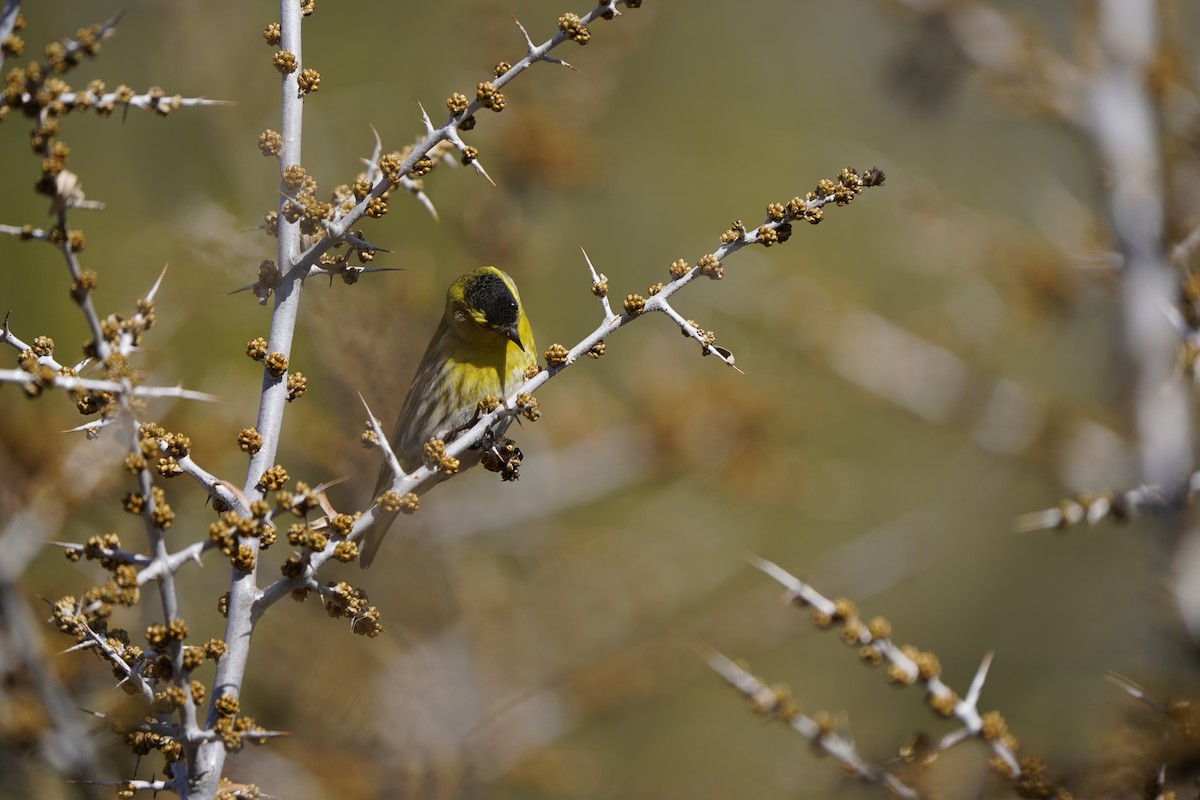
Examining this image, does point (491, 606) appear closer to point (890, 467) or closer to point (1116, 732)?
point (1116, 732)

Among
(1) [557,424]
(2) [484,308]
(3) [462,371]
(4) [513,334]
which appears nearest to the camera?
(4) [513,334]

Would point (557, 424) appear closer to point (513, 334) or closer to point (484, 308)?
point (484, 308)

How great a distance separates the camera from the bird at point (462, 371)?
5395 millimetres

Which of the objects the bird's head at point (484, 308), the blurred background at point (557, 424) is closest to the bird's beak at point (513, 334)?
the bird's head at point (484, 308)

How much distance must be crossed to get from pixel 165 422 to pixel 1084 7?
7.07 metres

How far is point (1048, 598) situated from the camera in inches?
597

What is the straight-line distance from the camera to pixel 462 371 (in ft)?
18.0

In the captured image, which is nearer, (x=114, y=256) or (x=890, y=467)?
(x=114, y=256)

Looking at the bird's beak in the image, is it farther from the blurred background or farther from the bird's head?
the blurred background

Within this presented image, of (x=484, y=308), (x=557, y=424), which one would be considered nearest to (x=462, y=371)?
(x=484, y=308)

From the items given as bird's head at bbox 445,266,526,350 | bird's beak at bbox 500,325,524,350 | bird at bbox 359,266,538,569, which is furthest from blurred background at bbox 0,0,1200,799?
bird's beak at bbox 500,325,524,350

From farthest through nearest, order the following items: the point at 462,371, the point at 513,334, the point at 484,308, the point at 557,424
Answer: the point at 557,424, the point at 462,371, the point at 484,308, the point at 513,334

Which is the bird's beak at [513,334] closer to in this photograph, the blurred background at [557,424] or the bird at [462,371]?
the bird at [462,371]

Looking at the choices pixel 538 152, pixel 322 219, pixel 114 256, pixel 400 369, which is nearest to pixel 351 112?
pixel 538 152
